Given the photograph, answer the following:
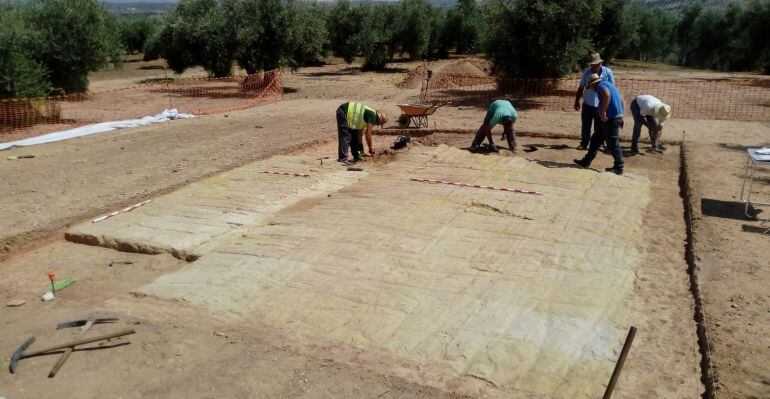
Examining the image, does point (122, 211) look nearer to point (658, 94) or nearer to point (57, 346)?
point (57, 346)

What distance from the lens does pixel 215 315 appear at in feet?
16.8

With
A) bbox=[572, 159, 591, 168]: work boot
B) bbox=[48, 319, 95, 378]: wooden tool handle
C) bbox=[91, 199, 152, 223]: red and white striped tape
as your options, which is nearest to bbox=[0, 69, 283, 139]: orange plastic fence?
bbox=[91, 199, 152, 223]: red and white striped tape

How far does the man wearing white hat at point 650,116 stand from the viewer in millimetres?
9945

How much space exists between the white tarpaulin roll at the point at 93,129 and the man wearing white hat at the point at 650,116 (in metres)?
11.0

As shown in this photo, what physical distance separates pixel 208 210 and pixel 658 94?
15.6 metres

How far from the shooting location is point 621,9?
2516cm

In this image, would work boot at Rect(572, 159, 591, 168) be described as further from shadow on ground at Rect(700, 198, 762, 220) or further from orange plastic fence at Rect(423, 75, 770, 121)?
orange plastic fence at Rect(423, 75, 770, 121)

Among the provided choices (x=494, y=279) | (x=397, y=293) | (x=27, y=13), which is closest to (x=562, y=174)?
(x=494, y=279)

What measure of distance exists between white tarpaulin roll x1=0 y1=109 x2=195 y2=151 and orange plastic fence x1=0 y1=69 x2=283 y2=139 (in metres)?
1.05

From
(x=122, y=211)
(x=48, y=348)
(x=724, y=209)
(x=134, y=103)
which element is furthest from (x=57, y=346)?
(x=134, y=103)

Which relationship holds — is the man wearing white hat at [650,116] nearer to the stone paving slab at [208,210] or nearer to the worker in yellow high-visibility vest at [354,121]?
the worker in yellow high-visibility vest at [354,121]

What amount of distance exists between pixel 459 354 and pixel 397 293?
104cm

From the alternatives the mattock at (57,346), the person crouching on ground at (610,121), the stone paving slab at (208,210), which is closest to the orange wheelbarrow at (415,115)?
the stone paving slab at (208,210)

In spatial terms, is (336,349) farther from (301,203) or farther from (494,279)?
(301,203)
